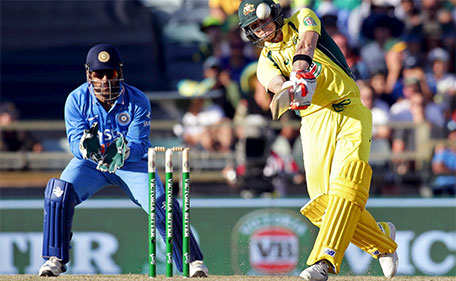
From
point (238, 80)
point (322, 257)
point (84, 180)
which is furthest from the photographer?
point (238, 80)

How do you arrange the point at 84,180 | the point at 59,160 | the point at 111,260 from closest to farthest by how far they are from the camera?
the point at 84,180 → the point at 111,260 → the point at 59,160

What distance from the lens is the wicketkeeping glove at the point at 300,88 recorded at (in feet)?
19.2

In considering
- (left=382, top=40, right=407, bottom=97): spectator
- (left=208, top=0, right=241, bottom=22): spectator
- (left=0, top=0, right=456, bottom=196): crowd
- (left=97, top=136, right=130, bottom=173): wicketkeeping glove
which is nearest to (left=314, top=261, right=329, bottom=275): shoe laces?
(left=97, top=136, right=130, bottom=173): wicketkeeping glove

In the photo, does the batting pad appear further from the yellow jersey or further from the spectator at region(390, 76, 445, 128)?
the spectator at region(390, 76, 445, 128)

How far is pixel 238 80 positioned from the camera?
11.9 metres

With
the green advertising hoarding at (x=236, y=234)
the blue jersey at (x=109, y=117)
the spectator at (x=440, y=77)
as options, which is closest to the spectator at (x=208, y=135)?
the green advertising hoarding at (x=236, y=234)

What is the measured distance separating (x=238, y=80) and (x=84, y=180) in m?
5.43

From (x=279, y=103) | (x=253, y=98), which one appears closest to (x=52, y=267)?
(x=279, y=103)

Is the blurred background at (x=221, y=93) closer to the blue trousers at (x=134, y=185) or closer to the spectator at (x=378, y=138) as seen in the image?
the spectator at (x=378, y=138)

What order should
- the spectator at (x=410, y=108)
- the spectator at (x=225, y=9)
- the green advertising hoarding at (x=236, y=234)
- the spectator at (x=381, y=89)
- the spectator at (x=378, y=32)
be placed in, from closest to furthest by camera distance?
the green advertising hoarding at (x=236, y=234) → the spectator at (x=410, y=108) → the spectator at (x=381, y=89) → the spectator at (x=378, y=32) → the spectator at (x=225, y=9)

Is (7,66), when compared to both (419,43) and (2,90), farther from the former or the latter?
(419,43)

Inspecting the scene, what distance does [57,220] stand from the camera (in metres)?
6.62

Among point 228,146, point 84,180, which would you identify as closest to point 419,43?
point 228,146

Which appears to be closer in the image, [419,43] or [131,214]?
[131,214]
